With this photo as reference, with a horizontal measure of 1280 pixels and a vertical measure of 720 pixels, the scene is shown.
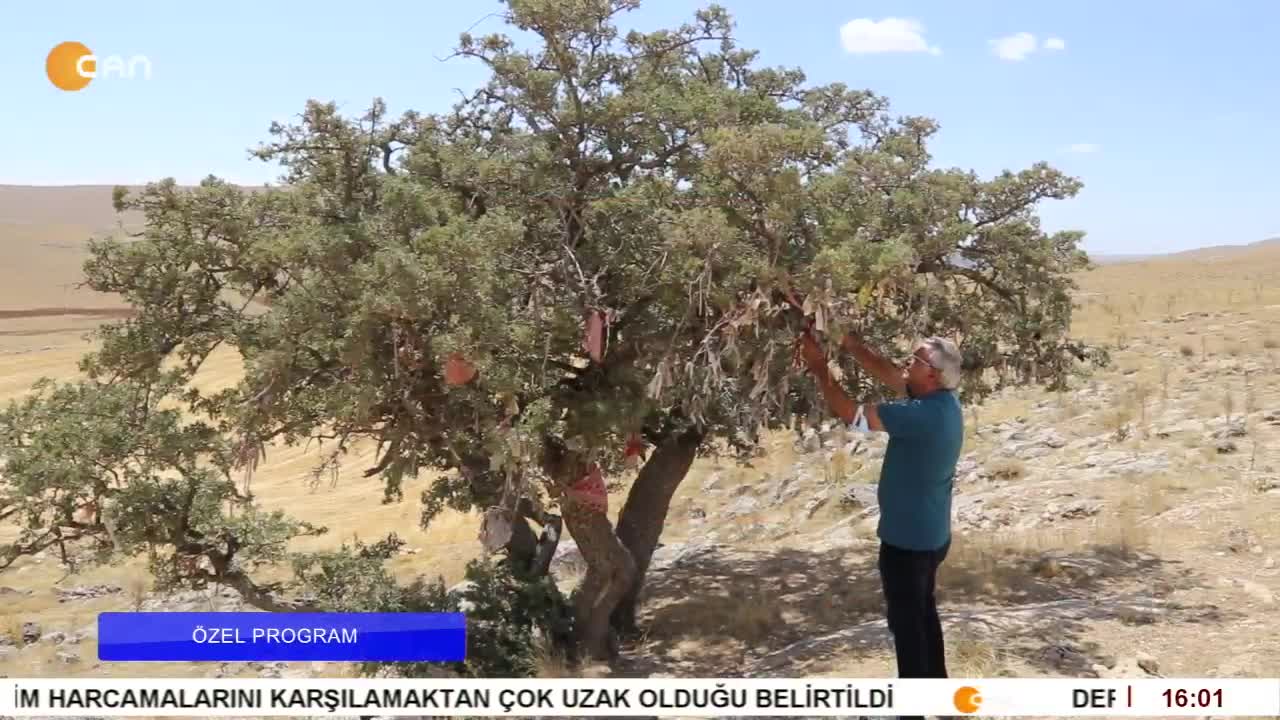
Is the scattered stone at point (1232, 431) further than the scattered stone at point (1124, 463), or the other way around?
the scattered stone at point (1232, 431)

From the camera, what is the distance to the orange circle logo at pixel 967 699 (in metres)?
5.54

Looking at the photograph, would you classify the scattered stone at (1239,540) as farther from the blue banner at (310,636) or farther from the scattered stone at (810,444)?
the scattered stone at (810,444)

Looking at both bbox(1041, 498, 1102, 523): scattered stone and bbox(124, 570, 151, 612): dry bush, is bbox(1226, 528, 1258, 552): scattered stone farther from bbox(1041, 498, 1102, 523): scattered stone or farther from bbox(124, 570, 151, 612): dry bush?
bbox(124, 570, 151, 612): dry bush

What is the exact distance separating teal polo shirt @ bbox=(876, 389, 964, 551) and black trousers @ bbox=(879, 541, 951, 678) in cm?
8

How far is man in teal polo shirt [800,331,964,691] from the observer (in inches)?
188

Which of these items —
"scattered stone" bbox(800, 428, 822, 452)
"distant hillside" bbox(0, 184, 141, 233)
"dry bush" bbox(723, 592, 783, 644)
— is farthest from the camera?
"distant hillside" bbox(0, 184, 141, 233)

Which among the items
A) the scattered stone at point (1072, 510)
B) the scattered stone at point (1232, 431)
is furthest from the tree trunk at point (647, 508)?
the scattered stone at point (1232, 431)

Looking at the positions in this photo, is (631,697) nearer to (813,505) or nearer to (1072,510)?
(1072,510)

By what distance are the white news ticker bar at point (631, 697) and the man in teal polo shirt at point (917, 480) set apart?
2.43 feet

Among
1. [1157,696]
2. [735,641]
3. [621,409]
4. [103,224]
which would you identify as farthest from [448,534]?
[103,224]

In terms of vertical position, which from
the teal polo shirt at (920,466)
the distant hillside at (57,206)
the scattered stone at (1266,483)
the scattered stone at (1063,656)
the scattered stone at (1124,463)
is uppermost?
the distant hillside at (57,206)

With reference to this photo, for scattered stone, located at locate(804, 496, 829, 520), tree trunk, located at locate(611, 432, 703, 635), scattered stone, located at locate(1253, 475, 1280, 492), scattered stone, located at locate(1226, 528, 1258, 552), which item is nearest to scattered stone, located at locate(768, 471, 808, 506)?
scattered stone, located at locate(804, 496, 829, 520)

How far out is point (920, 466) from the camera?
4.82 meters

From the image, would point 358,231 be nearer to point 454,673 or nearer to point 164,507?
point 164,507
